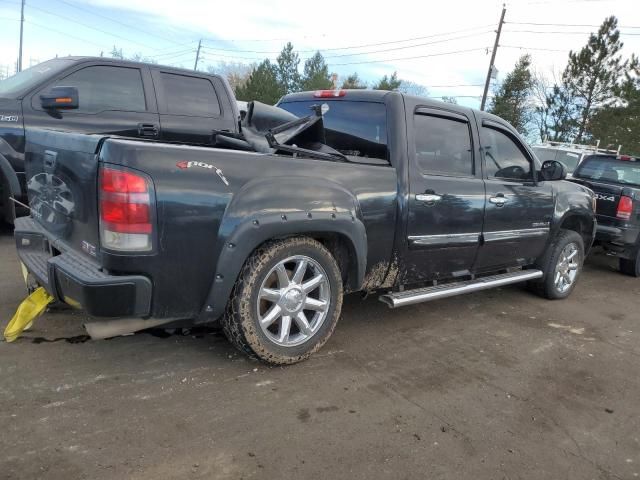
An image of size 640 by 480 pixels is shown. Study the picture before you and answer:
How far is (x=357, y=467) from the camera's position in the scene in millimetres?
2455

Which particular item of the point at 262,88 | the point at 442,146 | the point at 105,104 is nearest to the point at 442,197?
the point at 442,146

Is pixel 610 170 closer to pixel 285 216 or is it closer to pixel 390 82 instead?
pixel 285 216

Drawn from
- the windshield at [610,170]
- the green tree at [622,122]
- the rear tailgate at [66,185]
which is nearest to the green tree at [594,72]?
the green tree at [622,122]

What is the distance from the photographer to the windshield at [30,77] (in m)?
5.41

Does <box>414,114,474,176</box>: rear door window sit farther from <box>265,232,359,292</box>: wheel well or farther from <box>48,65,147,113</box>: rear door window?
<box>48,65,147,113</box>: rear door window

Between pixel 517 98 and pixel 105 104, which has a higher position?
pixel 517 98

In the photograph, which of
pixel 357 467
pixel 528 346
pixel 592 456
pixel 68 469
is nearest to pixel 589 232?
pixel 528 346

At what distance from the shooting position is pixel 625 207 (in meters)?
6.97

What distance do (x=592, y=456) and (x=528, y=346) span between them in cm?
156

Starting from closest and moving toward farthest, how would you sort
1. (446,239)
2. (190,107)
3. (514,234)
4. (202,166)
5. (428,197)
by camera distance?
(202,166) → (428,197) → (446,239) → (514,234) → (190,107)

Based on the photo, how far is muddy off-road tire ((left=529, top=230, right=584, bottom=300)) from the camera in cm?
546

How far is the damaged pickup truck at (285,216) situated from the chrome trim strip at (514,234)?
0.02 metres

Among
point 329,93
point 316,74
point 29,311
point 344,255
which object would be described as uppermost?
point 316,74

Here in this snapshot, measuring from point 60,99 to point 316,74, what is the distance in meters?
50.4
